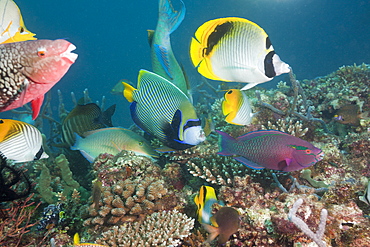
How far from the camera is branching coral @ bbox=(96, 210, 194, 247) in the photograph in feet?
7.72

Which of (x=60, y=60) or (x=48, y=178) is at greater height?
(x=60, y=60)

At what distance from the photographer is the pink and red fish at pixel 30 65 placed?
1.04 metres

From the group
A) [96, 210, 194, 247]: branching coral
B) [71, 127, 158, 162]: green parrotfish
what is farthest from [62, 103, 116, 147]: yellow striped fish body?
[96, 210, 194, 247]: branching coral

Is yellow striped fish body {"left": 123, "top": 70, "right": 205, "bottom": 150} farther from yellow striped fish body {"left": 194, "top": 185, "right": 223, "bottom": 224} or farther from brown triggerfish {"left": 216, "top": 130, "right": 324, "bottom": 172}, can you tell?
yellow striped fish body {"left": 194, "top": 185, "right": 223, "bottom": 224}

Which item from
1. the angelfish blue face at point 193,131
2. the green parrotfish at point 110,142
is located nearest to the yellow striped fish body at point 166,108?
the angelfish blue face at point 193,131

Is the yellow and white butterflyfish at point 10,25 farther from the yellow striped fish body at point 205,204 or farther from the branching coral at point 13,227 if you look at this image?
the yellow striped fish body at point 205,204

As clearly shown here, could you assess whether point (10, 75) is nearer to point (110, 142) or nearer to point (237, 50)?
point (237, 50)

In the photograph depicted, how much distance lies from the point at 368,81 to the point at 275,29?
185ft

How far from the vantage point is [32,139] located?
276cm

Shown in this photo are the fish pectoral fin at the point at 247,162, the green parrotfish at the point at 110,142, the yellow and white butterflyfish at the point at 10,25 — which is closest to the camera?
the yellow and white butterflyfish at the point at 10,25

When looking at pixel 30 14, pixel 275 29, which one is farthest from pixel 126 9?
pixel 275 29

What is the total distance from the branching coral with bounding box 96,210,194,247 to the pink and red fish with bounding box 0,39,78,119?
6.22 ft

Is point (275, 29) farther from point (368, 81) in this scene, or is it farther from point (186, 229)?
point (186, 229)

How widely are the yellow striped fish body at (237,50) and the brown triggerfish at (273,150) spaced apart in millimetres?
905
